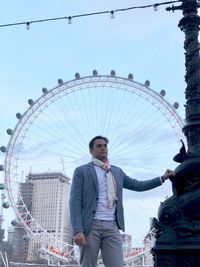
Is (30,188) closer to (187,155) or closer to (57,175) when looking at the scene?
(57,175)

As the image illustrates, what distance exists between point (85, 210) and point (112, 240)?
1.22 feet

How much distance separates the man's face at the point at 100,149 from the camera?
424 cm

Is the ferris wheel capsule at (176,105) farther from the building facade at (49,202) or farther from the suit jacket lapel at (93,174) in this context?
the building facade at (49,202)

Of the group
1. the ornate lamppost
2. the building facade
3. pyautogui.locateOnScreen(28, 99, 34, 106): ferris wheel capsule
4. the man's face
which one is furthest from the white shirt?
the building facade

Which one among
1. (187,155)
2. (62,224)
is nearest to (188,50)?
(187,155)

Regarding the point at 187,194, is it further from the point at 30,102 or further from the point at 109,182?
the point at 30,102

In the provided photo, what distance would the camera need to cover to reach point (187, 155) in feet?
16.7

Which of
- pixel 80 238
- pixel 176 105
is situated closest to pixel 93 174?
pixel 80 238

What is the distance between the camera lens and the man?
3.84 meters

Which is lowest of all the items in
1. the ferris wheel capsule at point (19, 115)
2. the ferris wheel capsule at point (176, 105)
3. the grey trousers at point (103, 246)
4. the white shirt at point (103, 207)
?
the grey trousers at point (103, 246)

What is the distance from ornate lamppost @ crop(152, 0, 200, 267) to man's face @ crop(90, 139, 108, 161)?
95 centimetres

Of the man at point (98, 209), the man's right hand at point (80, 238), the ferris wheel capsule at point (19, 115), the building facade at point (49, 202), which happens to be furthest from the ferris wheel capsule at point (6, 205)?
the man's right hand at point (80, 238)

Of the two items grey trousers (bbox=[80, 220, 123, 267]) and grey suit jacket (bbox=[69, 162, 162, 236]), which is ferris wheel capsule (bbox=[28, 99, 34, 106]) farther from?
grey trousers (bbox=[80, 220, 123, 267])

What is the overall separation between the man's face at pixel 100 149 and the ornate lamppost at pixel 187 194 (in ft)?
3.10
